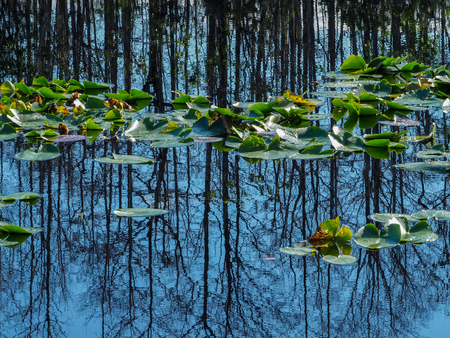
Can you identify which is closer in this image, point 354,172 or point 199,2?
point 354,172

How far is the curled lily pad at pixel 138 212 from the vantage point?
140 cm

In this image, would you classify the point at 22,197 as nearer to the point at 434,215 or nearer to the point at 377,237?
the point at 377,237

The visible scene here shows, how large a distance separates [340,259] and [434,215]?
0.38 meters

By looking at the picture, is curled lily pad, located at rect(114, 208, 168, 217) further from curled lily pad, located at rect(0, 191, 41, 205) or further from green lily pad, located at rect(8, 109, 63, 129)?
green lily pad, located at rect(8, 109, 63, 129)

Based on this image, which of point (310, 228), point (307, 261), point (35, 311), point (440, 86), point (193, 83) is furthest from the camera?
point (193, 83)

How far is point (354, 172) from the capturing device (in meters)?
1.80

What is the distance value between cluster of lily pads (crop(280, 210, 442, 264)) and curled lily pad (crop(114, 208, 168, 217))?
1.29 ft

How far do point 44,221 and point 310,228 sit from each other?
0.70 metres

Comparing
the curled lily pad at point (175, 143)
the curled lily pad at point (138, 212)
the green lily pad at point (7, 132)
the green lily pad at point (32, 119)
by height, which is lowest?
the curled lily pad at point (138, 212)

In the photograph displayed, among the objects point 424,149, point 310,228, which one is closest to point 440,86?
point 424,149

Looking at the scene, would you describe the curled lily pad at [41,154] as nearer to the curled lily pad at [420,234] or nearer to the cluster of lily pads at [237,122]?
the cluster of lily pads at [237,122]

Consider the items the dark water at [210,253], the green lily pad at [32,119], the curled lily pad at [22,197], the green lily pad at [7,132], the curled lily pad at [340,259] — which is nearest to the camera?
the dark water at [210,253]

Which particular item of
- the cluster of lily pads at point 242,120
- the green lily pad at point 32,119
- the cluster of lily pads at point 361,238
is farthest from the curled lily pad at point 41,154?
the cluster of lily pads at point 361,238

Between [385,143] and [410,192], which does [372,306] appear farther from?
[385,143]
